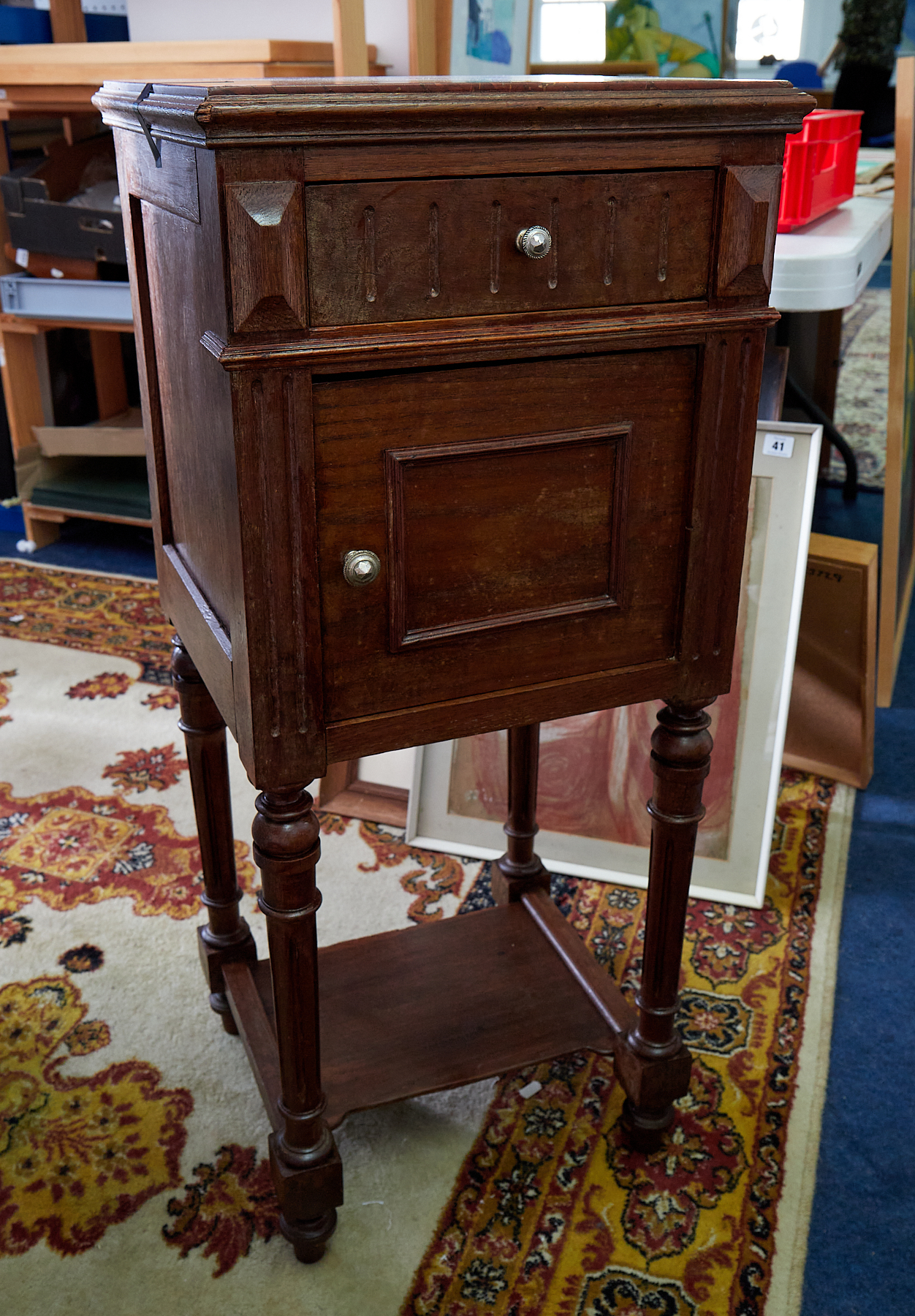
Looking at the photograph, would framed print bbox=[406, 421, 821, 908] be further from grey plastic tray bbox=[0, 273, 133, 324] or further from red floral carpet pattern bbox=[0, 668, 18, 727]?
grey plastic tray bbox=[0, 273, 133, 324]

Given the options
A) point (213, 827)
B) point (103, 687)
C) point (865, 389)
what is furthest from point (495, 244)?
point (865, 389)

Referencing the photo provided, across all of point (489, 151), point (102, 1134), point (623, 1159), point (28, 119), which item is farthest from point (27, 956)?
point (28, 119)

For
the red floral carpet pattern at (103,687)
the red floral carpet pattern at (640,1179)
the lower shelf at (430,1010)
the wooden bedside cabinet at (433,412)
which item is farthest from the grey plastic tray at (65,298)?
the red floral carpet pattern at (640,1179)

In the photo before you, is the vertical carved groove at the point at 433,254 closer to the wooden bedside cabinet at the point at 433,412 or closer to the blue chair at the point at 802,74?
the wooden bedside cabinet at the point at 433,412

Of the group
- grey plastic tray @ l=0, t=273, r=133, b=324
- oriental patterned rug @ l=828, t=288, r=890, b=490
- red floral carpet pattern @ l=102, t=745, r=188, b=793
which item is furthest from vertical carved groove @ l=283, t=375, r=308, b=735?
oriental patterned rug @ l=828, t=288, r=890, b=490

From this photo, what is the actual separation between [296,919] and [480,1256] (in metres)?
0.50

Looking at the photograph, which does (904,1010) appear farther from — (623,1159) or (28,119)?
(28,119)

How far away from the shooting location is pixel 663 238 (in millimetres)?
1040

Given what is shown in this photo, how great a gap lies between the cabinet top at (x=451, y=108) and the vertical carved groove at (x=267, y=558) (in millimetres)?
194

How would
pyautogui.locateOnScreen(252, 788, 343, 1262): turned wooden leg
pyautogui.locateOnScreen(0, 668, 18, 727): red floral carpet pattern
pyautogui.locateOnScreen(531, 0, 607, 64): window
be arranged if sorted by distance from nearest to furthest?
pyautogui.locateOnScreen(252, 788, 343, 1262): turned wooden leg, pyautogui.locateOnScreen(0, 668, 18, 727): red floral carpet pattern, pyautogui.locateOnScreen(531, 0, 607, 64): window

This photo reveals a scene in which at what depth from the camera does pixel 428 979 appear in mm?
1622

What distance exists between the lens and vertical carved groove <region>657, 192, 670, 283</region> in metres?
1.03

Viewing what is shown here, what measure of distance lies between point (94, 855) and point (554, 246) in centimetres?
148

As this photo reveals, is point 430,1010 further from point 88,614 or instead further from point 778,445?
point 88,614
